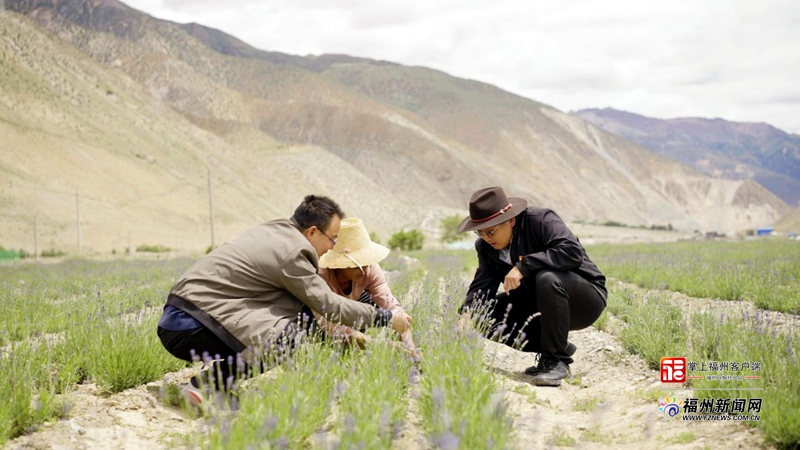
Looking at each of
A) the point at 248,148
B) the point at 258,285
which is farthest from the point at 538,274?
the point at 248,148

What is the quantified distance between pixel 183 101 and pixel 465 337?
269ft

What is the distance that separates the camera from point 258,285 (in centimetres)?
417

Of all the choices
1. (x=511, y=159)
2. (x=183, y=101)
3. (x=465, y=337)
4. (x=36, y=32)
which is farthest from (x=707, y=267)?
(x=511, y=159)

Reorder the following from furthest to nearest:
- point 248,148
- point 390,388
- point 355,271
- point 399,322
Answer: point 248,148 → point 355,271 → point 399,322 → point 390,388

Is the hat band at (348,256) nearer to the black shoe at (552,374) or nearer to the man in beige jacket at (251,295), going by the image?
the man in beige jacket at (251,295)

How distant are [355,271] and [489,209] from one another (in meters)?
1.11

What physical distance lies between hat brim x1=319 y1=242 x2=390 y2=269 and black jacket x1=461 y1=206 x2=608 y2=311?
788 millimetres

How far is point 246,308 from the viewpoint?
13.5ft

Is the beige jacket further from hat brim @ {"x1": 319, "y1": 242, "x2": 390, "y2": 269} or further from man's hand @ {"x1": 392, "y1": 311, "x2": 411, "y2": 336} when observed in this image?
hat brim @ {"x1": 319, "y1": 242, "x2": 390, "y2": 269}

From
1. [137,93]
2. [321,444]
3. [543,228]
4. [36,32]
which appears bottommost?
[321,444]

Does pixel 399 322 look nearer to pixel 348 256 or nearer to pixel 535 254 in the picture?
pixel 348 256

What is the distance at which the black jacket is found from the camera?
185 inches

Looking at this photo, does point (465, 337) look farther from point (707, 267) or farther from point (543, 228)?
point (707, 267)
